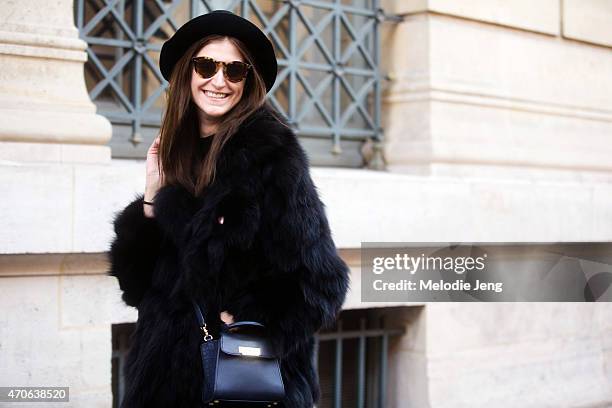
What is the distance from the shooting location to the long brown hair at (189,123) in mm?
2934

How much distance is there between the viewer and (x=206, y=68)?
3.02 m

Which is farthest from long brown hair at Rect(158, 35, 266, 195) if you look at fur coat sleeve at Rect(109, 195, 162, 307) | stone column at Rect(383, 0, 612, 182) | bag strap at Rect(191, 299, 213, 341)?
stone column at Rect(383, 0, 612, 182)

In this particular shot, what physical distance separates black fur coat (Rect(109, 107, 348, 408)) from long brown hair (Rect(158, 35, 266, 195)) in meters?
0.04

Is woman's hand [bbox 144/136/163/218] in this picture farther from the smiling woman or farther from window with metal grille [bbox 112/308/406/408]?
window with metal grille [bbox 112/308/406/408]

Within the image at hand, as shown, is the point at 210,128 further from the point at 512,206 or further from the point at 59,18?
the point at 512,206

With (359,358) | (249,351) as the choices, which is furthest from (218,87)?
(359,358)

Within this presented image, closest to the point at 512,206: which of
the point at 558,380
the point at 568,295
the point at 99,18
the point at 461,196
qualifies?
the point at 461,196

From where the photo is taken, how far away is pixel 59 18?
461cm

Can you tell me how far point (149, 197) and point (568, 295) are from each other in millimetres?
4339

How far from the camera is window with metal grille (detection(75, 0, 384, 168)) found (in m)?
5.18

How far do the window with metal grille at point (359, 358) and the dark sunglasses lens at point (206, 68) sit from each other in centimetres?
306

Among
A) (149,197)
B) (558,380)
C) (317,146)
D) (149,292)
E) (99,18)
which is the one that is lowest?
(558,380)

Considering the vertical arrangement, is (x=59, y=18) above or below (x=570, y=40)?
below

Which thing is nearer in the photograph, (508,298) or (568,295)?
(508,298)
